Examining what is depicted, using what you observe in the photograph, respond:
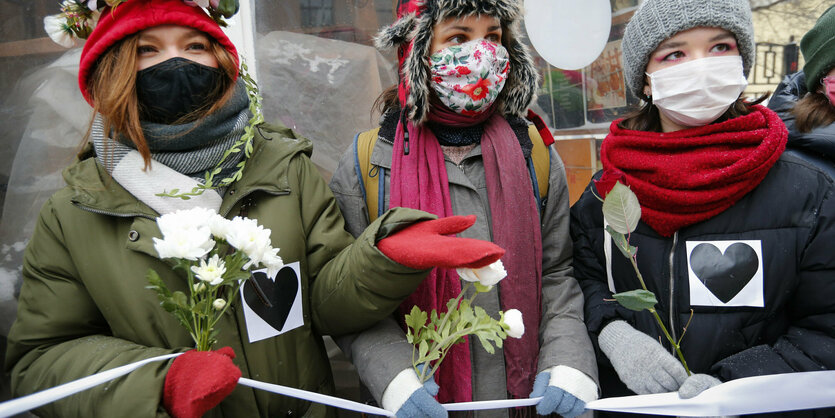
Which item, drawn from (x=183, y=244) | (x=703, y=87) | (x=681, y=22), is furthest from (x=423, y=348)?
(x=681, y=22)

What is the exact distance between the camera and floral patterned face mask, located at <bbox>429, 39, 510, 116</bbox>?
2.10 metres

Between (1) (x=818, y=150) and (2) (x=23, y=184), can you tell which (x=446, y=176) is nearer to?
→ (1) (x=818, y=150)

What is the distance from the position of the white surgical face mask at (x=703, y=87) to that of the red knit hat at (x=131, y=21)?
169 cm

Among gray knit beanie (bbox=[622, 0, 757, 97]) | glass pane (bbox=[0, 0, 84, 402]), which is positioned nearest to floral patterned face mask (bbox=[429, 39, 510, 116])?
gray knit beanie (bbox=[622, 0, 757, 97])

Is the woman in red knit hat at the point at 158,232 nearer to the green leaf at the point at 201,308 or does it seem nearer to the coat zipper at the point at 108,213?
the coat zipper at the point at 108,213

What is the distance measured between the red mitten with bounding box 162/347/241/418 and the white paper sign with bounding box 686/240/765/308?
1525 millimetres

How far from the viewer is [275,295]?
5.93 feet

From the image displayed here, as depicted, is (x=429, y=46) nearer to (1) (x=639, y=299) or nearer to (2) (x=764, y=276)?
(1) (x=639, y=299)

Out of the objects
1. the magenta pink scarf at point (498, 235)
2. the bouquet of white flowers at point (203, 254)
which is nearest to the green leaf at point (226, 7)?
the magenta pink scarf at point (498, 235)

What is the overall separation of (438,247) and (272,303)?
655 millimetres

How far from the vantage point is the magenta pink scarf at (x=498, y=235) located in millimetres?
2053

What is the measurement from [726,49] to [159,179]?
81.3 inches

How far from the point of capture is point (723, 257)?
1.86 meters

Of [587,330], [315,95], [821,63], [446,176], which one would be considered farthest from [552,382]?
[315,95]
